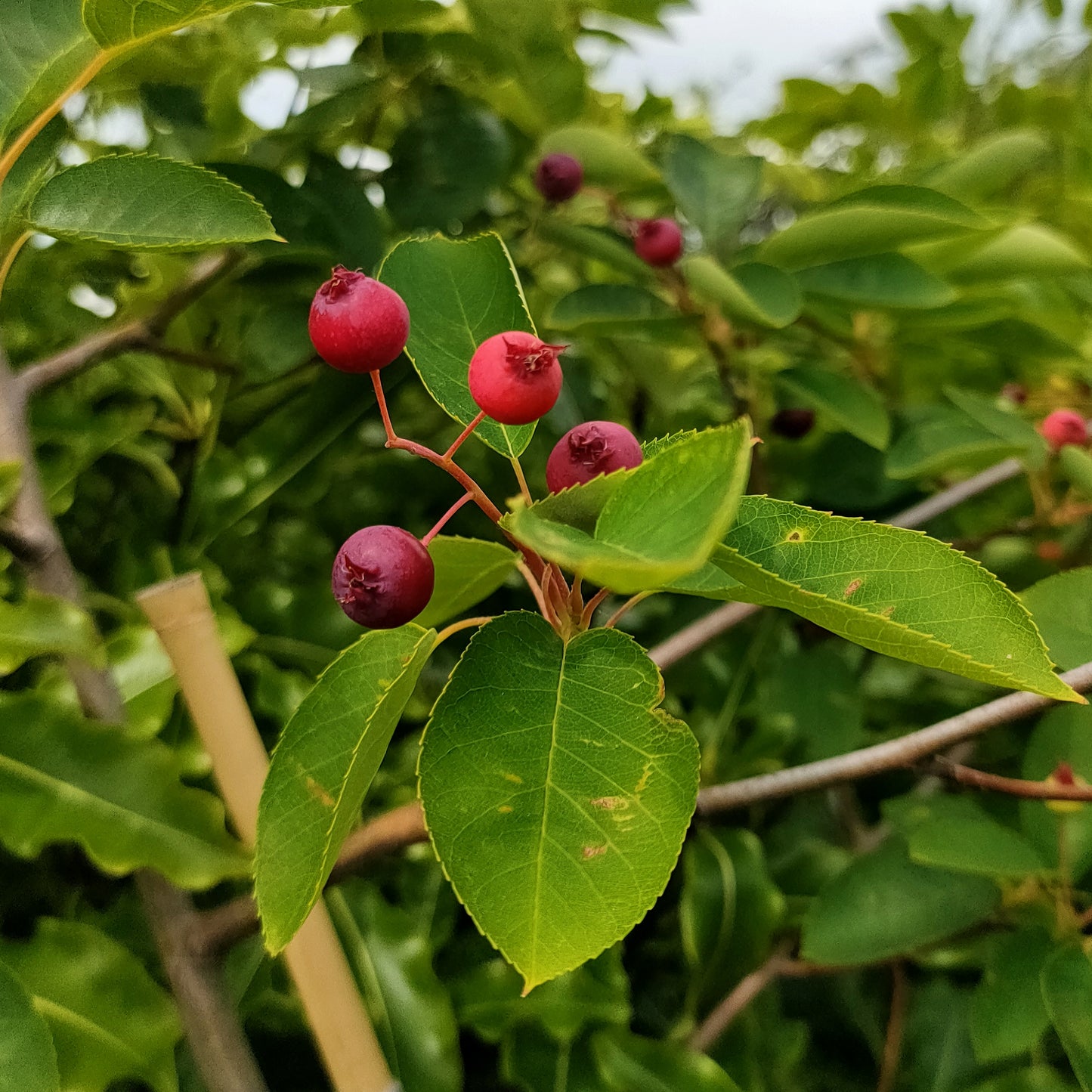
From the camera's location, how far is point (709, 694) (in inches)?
36.7

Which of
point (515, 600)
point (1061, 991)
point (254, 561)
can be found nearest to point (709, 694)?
point (515, 600)

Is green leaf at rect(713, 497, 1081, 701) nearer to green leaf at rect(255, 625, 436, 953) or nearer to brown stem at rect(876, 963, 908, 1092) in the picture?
green leaf at rect(255, 625, 436, 953)

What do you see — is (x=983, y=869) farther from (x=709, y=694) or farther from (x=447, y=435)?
(x=447, y=435)

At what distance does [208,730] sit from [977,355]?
3.67 feet

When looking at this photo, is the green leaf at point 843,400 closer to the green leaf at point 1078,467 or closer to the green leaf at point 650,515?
the green leaf at point 1078,467

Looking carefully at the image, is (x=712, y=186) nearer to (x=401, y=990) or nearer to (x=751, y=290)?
(x=751, y=290)

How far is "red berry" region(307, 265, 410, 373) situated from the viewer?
398mm

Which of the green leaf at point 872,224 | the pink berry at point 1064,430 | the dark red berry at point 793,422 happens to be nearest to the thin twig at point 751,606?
the pink berry at point 1064,430

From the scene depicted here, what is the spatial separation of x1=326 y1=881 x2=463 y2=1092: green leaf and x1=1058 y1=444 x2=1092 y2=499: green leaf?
0.68m

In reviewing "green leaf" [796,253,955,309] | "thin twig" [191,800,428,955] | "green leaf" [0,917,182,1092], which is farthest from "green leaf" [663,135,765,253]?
"green leaf" [0,917,182,1092]

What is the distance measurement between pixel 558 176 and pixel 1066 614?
1.98 feet

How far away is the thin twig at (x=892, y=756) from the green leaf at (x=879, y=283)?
0.42 meters

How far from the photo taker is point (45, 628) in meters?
0.48

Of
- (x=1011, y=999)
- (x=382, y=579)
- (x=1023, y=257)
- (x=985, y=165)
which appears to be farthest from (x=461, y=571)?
(x=985, y=165)
